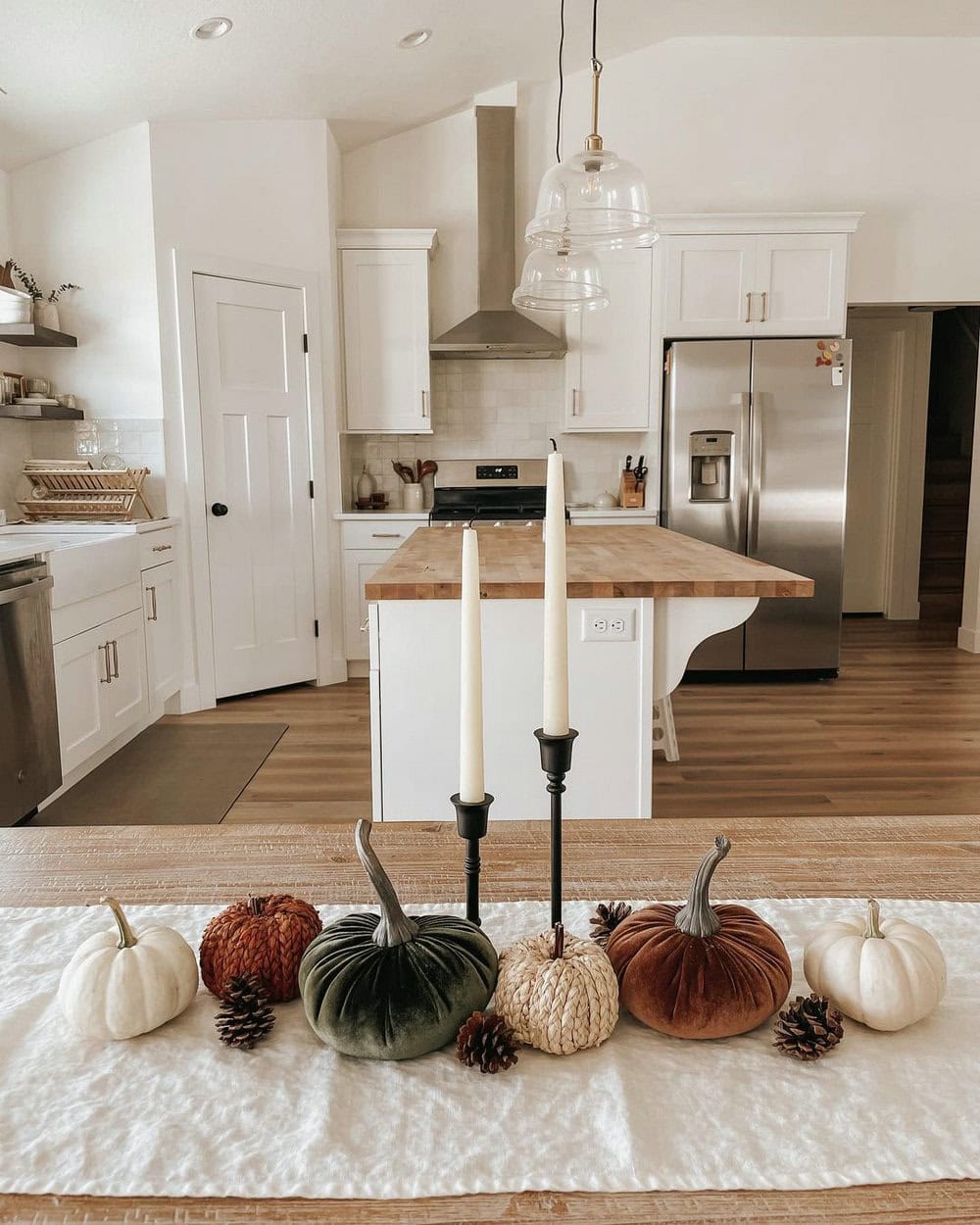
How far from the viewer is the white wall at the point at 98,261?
14.6 ft

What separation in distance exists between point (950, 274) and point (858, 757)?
127 inches

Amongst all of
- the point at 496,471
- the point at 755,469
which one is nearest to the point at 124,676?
the point at 496,471

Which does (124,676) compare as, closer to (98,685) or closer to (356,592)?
(98,685)

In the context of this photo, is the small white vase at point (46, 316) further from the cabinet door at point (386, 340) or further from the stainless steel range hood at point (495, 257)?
the stainless steel range hood at point (495, 257)

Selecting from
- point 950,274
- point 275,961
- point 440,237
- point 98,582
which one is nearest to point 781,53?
point 950,274

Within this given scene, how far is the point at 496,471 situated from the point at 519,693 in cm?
352

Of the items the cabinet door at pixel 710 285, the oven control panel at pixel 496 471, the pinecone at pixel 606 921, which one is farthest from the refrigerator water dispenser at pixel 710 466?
the pinecone at pixel 606 921

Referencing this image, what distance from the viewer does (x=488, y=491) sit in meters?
5.52

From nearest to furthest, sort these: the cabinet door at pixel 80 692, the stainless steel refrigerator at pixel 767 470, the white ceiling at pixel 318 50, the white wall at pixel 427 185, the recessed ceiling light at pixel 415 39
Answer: the cabinet door at pixel 80 692 → the white ceiling at pixel 318 50 → the recessed ceiling light at pixel 415 39 → the stainless steel refrigerator at pixel 767 470 → the white wall at pixel 427 185

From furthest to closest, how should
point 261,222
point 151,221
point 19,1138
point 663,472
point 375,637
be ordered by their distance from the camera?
point 663,472 → point 261,222 → point 151,221 → point 375,637 → point 19,1138

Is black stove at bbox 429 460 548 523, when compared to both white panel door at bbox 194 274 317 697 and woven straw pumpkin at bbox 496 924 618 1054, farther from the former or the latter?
woven straw pumpkin at bbox 496 924 618 1054

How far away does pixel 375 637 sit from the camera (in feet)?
7.56

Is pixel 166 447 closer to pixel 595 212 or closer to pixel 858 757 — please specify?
pixel 595 212

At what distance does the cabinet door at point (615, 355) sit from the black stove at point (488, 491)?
0.45m
